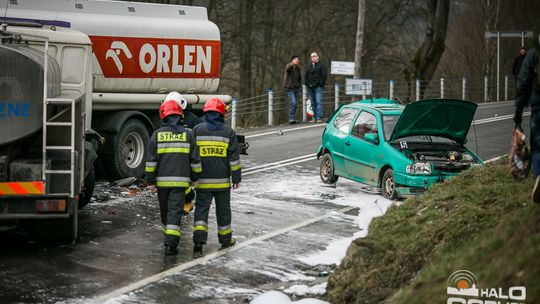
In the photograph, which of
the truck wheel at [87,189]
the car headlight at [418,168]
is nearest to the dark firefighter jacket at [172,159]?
the truck wheel at [87,189]

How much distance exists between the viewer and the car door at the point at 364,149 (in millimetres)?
15450

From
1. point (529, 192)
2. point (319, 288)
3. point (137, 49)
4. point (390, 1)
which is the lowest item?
point (319, 288)

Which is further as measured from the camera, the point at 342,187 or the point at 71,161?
the point at 342,187

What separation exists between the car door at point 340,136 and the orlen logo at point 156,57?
334 cm

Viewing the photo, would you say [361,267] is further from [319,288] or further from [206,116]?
[206,116]

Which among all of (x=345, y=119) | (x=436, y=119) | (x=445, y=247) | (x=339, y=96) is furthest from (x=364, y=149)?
(x=339, y=96)

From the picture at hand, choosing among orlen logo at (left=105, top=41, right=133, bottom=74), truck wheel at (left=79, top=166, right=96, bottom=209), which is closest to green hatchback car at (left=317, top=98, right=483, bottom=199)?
orlen logo at (left=105, top=41, right=133, bottom=74)

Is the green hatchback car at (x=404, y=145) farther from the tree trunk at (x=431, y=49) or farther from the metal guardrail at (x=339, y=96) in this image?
the tree trunk at (x=431, y=49)

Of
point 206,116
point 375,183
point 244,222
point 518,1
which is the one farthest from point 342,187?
point 518,1

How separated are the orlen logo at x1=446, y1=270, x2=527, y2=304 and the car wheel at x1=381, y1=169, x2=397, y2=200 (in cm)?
753

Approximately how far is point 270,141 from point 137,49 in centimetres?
708

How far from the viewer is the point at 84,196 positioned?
13.8 metres

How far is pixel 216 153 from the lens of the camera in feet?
35.9

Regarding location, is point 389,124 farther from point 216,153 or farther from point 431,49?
point 431,49
